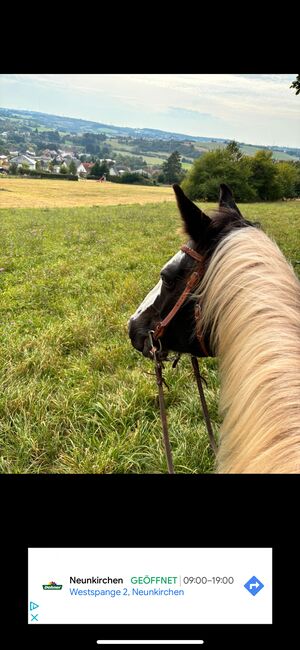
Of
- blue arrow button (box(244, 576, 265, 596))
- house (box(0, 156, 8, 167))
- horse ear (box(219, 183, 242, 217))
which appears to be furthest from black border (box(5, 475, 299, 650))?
house (box(0, 156, 8, 167))

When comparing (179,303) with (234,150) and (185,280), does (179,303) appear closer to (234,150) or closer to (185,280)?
(185,280)

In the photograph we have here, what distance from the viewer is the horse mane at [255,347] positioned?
1225mm

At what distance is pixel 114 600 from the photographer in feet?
3.29

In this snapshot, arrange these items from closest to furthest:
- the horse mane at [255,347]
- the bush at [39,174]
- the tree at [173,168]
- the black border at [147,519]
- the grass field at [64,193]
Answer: the black border at [147,519], the horse mane at [255,347], the tree at [173,168], the bush at [39,174], the grass field at [64,193]

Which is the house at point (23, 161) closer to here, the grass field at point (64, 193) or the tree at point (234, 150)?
the grass field at point (64, 193)

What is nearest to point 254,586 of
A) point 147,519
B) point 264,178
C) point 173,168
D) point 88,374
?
point 147,519

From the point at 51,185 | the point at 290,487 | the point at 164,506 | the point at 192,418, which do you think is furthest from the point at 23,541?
the point at 51,185

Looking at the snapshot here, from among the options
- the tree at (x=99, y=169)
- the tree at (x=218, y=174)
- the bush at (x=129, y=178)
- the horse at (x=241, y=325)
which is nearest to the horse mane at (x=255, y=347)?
the horse at (x=241, y=325)

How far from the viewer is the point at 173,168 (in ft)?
9.89

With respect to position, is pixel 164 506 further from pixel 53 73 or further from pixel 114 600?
pixel 53 73

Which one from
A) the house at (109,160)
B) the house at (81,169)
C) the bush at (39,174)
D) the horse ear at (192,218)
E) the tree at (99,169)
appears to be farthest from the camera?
the bush at (39,174)

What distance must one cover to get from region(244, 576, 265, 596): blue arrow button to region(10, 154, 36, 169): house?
3.55 meters
